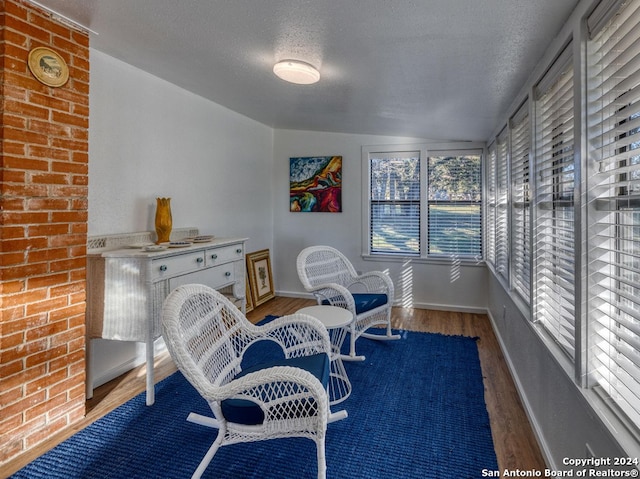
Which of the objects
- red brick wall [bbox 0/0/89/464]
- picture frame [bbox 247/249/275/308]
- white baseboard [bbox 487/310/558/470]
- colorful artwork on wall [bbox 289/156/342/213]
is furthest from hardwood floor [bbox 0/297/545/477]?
colorful artwork on wall [bbox 289/156/342/213]

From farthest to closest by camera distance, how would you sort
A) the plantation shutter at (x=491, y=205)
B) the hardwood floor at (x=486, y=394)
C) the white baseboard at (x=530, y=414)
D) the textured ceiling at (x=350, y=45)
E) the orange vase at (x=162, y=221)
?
the plantation shutter at (x=491, y=205)
the orange vase at (x=162, y=221)
the hardwood floor at (x=486, y=394)
the white baseboard at (x=530, y=414)
the textured ceiling at (x=350, y=45)

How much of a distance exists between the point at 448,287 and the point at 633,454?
3.70 metres

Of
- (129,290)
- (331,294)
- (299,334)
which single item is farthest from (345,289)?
A: (129,290)

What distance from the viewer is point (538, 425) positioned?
200cm

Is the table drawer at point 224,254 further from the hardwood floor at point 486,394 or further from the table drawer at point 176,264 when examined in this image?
the hardwood floor at point 486,394

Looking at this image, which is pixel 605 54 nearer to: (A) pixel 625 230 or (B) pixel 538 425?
(A) pixel 625 230

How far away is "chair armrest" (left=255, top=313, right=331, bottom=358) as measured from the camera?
83.4 inches

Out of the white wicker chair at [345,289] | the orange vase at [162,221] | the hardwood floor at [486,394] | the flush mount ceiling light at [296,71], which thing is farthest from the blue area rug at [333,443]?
the flush mount ceiling light at [296,71]

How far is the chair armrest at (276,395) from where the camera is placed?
61.3 inches

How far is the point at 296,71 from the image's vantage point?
2.44 metres

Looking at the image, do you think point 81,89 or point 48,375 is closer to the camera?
point 48,375

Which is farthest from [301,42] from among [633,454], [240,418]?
[633,454]

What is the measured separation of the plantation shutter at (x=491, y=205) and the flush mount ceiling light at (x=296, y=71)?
7.38ft

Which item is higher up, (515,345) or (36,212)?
(36,212)
